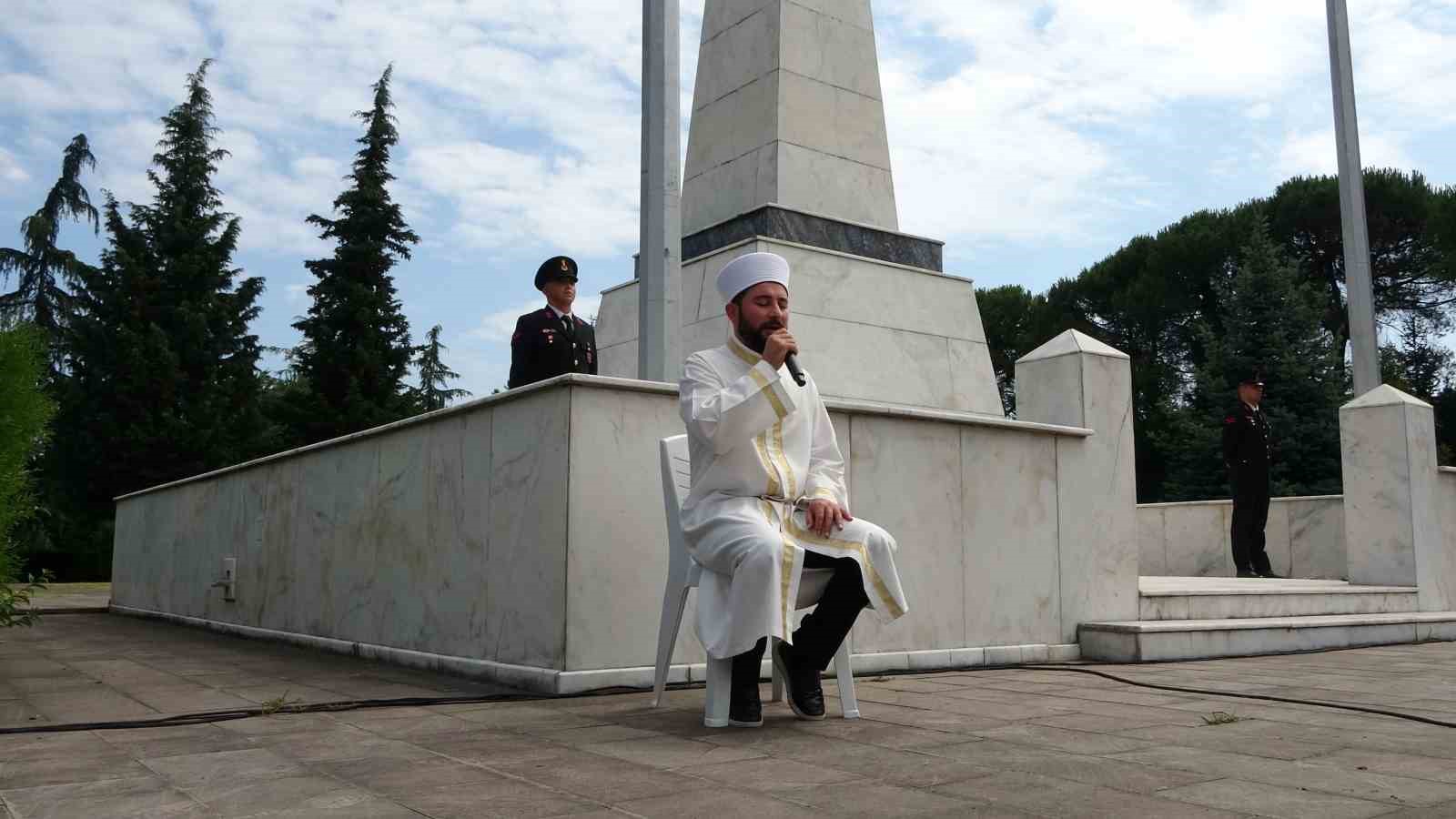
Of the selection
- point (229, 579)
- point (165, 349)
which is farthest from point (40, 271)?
point (229, 579)

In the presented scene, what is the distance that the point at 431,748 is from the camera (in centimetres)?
332

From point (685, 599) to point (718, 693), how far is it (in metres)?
0.50

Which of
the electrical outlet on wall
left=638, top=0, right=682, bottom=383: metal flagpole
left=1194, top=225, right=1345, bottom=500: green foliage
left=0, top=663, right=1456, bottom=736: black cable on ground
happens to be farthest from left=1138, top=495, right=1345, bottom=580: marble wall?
the electrical outlet on wall

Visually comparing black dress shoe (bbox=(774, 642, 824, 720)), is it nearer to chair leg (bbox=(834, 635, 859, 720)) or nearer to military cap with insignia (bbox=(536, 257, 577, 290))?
chair leg (bbox=(834, 635, 859, 720))

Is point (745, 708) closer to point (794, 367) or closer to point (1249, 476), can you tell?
point (794, 367)

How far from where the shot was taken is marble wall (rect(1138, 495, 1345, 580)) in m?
11.0

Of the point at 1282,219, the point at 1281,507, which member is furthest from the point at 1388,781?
the point at 1282,219

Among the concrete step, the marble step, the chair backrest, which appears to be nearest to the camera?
the chair backrest

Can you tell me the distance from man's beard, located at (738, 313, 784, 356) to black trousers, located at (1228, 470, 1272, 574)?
23.8ft

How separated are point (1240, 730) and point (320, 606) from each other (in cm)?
534

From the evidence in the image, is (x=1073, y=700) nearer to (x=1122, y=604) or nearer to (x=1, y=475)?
(x=1122, y=604)

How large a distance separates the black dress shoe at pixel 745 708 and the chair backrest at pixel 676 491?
493mm

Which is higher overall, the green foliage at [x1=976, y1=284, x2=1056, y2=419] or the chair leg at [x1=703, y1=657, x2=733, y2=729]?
the green foliage at [x1=976, y1=284, x2=1056, y2=419]

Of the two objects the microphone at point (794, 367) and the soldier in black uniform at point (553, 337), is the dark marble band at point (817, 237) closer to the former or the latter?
the soldier in black uniform at point (553, 337)
